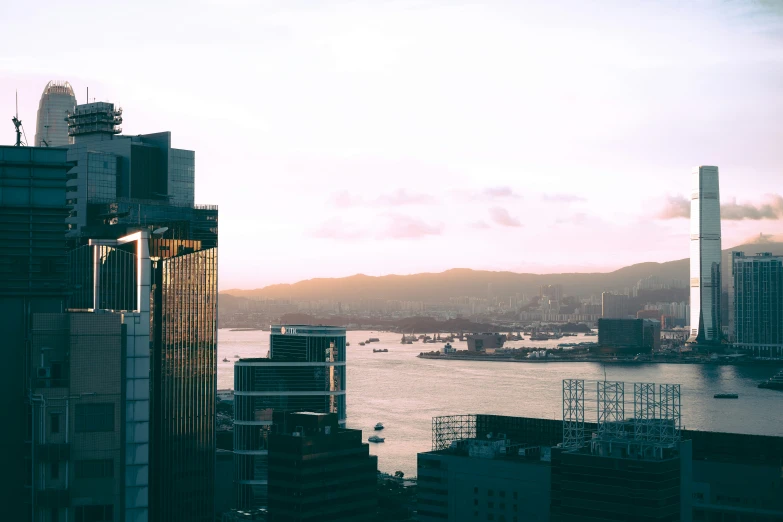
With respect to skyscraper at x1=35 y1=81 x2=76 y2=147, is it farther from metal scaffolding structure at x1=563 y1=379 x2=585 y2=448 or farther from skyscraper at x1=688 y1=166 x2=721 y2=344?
skyscraper at x1=688 y1=166 x2=721 y2=344

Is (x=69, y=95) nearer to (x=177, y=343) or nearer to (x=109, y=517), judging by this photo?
(x=177, y=343)

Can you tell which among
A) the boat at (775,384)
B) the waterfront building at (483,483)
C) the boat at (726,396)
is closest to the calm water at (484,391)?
the boat at (726,396)

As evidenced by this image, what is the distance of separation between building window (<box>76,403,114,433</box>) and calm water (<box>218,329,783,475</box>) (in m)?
48.8

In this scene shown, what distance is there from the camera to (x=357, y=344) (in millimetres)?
175000

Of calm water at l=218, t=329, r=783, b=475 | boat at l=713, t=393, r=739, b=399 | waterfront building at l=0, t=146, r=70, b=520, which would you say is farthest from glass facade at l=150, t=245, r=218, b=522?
boat at l=713, t=393, r=739, b=399

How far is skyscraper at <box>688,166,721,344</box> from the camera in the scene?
15900 cm

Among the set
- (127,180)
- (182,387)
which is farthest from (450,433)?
(127,180)

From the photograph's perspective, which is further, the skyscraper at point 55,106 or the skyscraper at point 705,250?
the skyscraper at point 705,250

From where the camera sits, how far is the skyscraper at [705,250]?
159000 millimetres

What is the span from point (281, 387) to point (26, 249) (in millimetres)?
51476

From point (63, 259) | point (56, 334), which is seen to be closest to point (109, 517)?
point (56, 334)

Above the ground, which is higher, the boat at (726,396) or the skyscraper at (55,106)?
the skyscraper at (55,106)

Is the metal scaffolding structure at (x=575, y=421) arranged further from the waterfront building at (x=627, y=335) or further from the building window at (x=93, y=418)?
the waterfront building at (x=627, y=335)

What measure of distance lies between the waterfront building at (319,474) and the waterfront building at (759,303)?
423ft
